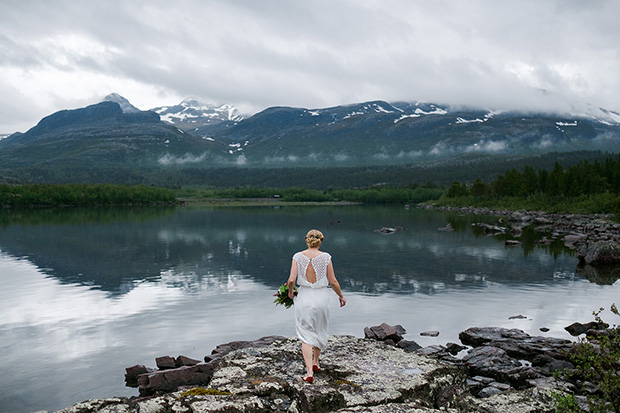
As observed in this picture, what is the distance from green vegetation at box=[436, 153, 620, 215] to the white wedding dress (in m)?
78.2

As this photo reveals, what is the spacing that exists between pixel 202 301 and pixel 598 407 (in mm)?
→ 23611

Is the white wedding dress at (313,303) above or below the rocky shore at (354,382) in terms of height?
above

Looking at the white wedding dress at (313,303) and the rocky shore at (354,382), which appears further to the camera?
the white wedding dress at (313,303)

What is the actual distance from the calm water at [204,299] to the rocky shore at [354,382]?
3211 mm

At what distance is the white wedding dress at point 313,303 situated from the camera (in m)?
12.7

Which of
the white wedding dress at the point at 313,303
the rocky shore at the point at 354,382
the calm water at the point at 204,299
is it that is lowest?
the calm water at the point at 204,299

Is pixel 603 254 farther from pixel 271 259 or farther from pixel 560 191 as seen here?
pixel 560 191

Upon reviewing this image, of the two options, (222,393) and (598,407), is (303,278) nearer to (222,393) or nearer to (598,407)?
(222,393)

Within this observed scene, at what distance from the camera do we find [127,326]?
81.3 feet

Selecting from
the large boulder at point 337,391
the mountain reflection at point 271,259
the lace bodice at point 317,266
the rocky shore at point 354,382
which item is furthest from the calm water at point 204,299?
the lace bodice at point 317,266

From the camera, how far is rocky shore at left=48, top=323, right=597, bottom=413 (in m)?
11.2

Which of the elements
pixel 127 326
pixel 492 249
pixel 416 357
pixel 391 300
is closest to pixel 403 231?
pixel 492 249

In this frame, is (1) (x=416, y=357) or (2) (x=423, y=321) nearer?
(1) (x=416, y=357)

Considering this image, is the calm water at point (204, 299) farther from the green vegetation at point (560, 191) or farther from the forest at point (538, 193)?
the green vegetation at point (560, 191)
